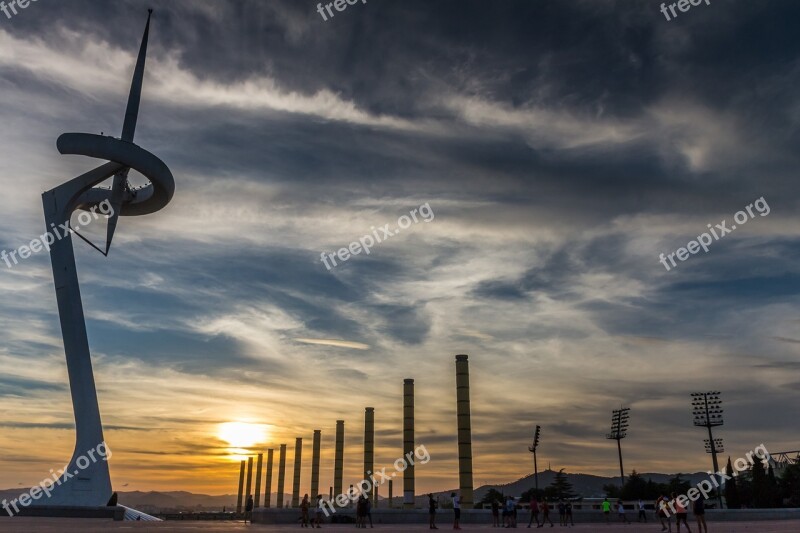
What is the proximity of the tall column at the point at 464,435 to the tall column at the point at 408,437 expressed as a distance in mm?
4978

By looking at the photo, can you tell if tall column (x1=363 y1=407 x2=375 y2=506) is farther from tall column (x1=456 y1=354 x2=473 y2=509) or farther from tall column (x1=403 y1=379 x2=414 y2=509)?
tall column (x1=456 y1=354 x2=473 y2=509)

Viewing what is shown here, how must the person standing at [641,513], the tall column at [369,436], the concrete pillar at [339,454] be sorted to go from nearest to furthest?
the person standing at [641,513]
the tall column at [369,436]
the concrete pillar at [339,454]

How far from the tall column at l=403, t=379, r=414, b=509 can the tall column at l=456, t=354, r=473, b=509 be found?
196 inches

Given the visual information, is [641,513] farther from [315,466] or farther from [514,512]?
A: [315,466]

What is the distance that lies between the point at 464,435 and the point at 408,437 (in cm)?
677

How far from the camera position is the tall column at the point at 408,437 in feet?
Result: 151

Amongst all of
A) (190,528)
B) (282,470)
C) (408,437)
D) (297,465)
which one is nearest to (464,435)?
(408,437)

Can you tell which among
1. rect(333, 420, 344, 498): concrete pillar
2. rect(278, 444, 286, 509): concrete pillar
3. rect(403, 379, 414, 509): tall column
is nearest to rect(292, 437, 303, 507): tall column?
rect(278, 444, 286, 509): concrete pillar

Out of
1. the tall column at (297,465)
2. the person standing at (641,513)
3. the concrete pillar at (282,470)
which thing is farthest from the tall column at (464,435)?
the concrete pillar at (282,470)

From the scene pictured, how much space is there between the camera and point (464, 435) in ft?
135

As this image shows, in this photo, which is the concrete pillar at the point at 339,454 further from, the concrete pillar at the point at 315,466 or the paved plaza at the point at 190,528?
the paved plaza at the point at 190,528

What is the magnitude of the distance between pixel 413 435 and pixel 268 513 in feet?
42.6

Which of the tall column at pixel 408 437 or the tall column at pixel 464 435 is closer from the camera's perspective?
the tall column at pixel 464 435

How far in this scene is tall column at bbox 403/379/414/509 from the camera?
151 ft
